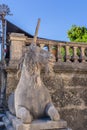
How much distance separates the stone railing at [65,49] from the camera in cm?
452

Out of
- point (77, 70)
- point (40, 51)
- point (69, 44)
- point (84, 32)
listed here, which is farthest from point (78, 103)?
point (84, 32)

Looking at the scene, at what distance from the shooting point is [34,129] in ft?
8.43

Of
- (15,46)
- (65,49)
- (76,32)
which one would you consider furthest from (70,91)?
(76,32)

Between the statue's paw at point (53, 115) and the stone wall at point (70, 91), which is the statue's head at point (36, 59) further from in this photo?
the stone wall at point (70, 91)

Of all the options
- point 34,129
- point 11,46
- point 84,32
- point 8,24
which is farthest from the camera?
point 84,32

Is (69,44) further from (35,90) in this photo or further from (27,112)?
(27,112)

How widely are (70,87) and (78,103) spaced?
378 millimetres

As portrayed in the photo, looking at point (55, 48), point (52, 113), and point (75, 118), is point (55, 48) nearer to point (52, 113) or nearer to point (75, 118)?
point (75, 118)

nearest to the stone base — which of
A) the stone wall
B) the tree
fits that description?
the stone wall

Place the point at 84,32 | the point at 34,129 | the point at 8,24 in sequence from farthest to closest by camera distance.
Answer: the point at 84,32 < the point at 8,24 < the point at 34,129

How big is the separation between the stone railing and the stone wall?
6.3 inches

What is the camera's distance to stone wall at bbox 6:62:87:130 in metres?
4.42

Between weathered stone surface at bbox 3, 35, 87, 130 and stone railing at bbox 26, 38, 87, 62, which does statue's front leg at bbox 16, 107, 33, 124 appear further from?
stone railing at bbox 26, 38, 87, 62

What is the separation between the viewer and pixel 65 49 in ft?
15.3
